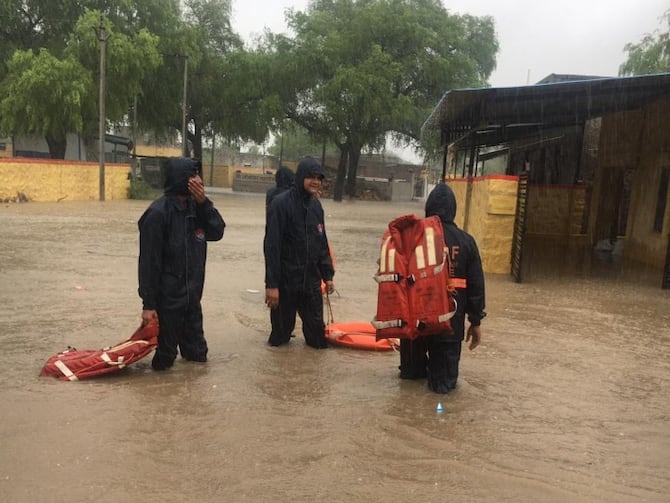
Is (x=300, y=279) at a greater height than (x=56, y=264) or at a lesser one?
greater

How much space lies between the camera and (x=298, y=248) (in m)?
5.23

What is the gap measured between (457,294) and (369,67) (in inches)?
1203

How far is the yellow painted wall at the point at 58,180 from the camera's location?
71.2 feet

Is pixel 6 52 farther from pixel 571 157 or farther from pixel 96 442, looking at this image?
pixel 96 442

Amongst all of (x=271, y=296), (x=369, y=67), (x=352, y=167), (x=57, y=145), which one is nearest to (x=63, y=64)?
(x=57, y=145)

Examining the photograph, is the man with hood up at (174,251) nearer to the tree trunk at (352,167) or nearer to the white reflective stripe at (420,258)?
the white reflective stripe at (420,258)

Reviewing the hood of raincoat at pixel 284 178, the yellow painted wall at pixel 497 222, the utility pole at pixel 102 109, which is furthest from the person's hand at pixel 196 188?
the utility pole at pixel 102 109

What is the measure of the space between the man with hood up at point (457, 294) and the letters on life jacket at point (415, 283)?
0.37ft

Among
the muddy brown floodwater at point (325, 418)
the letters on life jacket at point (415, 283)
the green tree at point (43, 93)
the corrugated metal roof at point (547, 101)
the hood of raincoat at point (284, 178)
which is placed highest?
the green tree at point (43, 93)

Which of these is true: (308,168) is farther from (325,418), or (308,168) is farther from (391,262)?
A: (325,418)

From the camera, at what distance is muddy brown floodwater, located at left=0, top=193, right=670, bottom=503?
3.16 m

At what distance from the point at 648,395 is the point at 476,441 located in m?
1.84

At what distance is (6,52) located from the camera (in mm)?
28188

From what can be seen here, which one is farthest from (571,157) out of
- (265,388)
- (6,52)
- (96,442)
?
(6,52)
